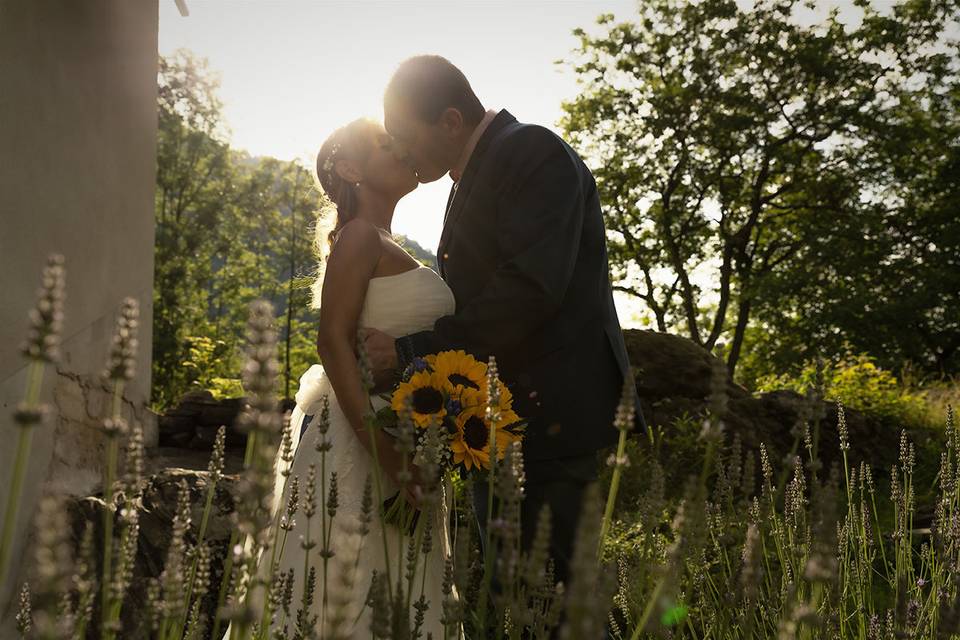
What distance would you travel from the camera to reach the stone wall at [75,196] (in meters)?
4.06

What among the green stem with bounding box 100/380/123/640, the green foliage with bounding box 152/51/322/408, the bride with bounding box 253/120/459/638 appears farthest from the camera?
the green foliage with bounding box 152/51/322/408

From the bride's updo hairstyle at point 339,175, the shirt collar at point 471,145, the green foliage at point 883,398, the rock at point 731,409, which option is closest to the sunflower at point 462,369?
the shirt collar at point 471,145

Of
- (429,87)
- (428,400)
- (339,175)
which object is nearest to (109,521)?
(428,400)

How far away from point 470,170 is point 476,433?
122cm

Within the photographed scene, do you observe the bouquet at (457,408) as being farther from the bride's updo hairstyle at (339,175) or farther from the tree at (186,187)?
the tree at (186,187)

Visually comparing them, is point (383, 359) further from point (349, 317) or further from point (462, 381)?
point (462, 381)

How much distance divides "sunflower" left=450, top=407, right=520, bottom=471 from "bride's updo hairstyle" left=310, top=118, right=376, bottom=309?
1.56m

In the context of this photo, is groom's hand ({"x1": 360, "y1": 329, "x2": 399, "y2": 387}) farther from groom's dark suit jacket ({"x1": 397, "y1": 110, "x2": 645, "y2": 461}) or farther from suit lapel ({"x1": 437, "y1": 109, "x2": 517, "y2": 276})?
suit lapel ({"x1": 437, "y1": 109, "x2": 517, "y2": 276})

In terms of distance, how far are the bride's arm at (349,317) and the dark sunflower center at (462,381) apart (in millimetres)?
520

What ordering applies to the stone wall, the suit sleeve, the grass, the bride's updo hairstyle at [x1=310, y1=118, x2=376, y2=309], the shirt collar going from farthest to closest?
the stone wall, the bride's updo hairstyle at [x1=310, y1=118, x2=376, y2=309], the shirt collar, the suit sleeve, the grass

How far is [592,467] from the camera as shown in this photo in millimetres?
3008

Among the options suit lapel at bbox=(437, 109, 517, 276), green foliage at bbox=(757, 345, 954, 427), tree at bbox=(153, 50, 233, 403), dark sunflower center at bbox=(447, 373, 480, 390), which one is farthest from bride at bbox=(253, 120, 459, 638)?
tree at bbox=(153, 50, 233, 403)

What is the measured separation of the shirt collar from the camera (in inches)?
126

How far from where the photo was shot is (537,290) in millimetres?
2719
